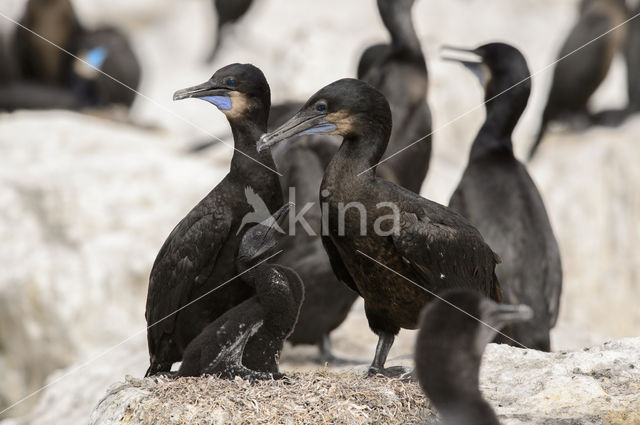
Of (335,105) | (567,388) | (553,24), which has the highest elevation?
(553,24)

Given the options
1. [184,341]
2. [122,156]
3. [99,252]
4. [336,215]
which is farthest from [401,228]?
[122,156]

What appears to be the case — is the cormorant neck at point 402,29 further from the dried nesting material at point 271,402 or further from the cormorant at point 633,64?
the cormorant at point 633,64

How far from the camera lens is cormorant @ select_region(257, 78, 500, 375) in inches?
192

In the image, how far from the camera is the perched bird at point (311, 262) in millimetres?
7328

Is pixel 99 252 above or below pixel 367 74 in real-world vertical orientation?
below

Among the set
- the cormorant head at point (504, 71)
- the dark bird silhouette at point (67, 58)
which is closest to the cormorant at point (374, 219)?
the cormorant head at point (504, 71)

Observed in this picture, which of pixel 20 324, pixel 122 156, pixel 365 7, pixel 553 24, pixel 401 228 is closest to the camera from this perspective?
pixel 401 228

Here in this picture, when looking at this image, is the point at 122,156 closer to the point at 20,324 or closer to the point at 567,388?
the point at 20,324

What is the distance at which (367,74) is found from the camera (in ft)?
27.9

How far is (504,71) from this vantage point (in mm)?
7320

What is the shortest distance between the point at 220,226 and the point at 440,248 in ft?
3.59

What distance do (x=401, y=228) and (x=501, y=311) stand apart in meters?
1.02

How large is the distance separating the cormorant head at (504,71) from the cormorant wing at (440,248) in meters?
2.39

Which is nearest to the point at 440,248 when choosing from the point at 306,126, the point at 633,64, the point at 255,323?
the point at 306,126
